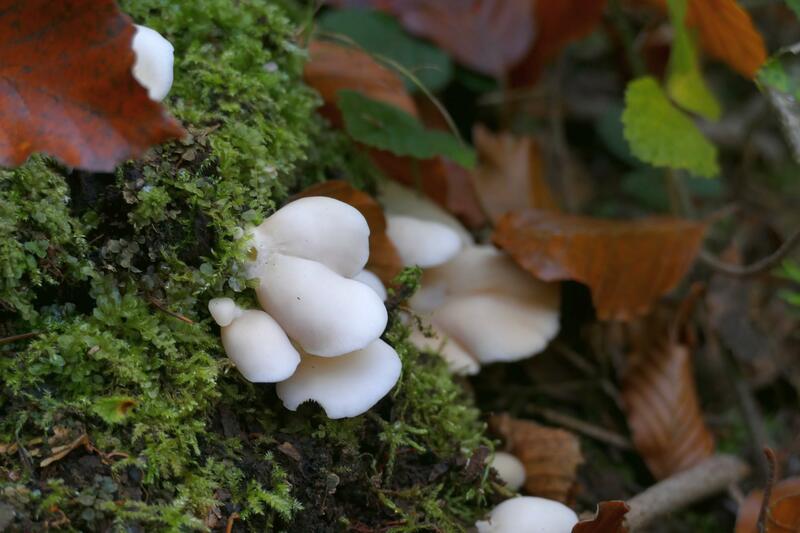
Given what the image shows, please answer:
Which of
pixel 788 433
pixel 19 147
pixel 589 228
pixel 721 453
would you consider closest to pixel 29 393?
pixel 19 147

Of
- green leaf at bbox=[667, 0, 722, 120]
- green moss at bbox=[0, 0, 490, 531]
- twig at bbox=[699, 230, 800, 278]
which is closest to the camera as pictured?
green moss at bbox=[0, 0, 490, 531]

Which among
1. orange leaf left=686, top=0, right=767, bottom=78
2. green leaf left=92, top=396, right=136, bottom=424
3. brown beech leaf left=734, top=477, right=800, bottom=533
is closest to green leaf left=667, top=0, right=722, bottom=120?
orange leaf left=686, top=0, right=767, bottom=78

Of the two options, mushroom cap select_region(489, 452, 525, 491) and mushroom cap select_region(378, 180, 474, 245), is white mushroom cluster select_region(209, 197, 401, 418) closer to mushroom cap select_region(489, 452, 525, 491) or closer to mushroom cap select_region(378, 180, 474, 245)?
mushroom cap select_region(489, 452, 525, 491)

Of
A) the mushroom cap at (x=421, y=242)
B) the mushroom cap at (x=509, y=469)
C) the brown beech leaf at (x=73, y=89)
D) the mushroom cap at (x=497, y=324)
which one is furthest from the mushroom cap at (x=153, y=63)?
the mushroom cap at (x=509, y=469)

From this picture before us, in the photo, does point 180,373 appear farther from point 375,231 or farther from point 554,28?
point 554,28

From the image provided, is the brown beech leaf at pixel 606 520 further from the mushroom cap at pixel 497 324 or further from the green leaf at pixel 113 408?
the green leaf at pixel 113 408

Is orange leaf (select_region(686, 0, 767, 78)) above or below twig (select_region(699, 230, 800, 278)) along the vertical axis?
above

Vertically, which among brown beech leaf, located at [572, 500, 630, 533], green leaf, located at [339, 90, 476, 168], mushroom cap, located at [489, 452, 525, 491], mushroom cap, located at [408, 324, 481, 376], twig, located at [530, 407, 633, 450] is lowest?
twig, located at [530, 407, 633, 450]
